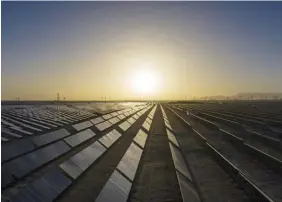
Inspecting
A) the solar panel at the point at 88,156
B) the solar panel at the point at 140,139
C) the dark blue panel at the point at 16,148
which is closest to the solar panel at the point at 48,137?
the dark blue panel at the point at 16,148

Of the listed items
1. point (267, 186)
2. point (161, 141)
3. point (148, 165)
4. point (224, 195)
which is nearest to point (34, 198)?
point (224, 195)

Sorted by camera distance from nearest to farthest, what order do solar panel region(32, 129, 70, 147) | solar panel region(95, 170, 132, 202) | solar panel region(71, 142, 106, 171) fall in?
solar panel region(95, 170, 132, 202)
solar panel region(71, 142, 106, 171)
solar panel region(32, 129, 70, 147)

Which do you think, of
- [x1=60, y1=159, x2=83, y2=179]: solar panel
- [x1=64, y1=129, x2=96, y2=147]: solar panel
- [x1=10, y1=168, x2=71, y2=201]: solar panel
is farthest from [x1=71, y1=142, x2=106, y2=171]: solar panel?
[x1=10, y1=168, x2=71, y2=201]: solar panel

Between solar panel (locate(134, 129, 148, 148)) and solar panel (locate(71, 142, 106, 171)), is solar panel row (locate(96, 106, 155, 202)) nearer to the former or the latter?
solar panel (locate(71, 142, 106, 171))

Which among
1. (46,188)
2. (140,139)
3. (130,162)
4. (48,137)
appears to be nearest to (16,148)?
(48,137)

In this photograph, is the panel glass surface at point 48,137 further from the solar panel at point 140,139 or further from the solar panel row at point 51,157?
the solar panel at point 140,139

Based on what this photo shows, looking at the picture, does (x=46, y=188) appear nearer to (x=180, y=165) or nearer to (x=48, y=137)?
(x=180, y=165)
